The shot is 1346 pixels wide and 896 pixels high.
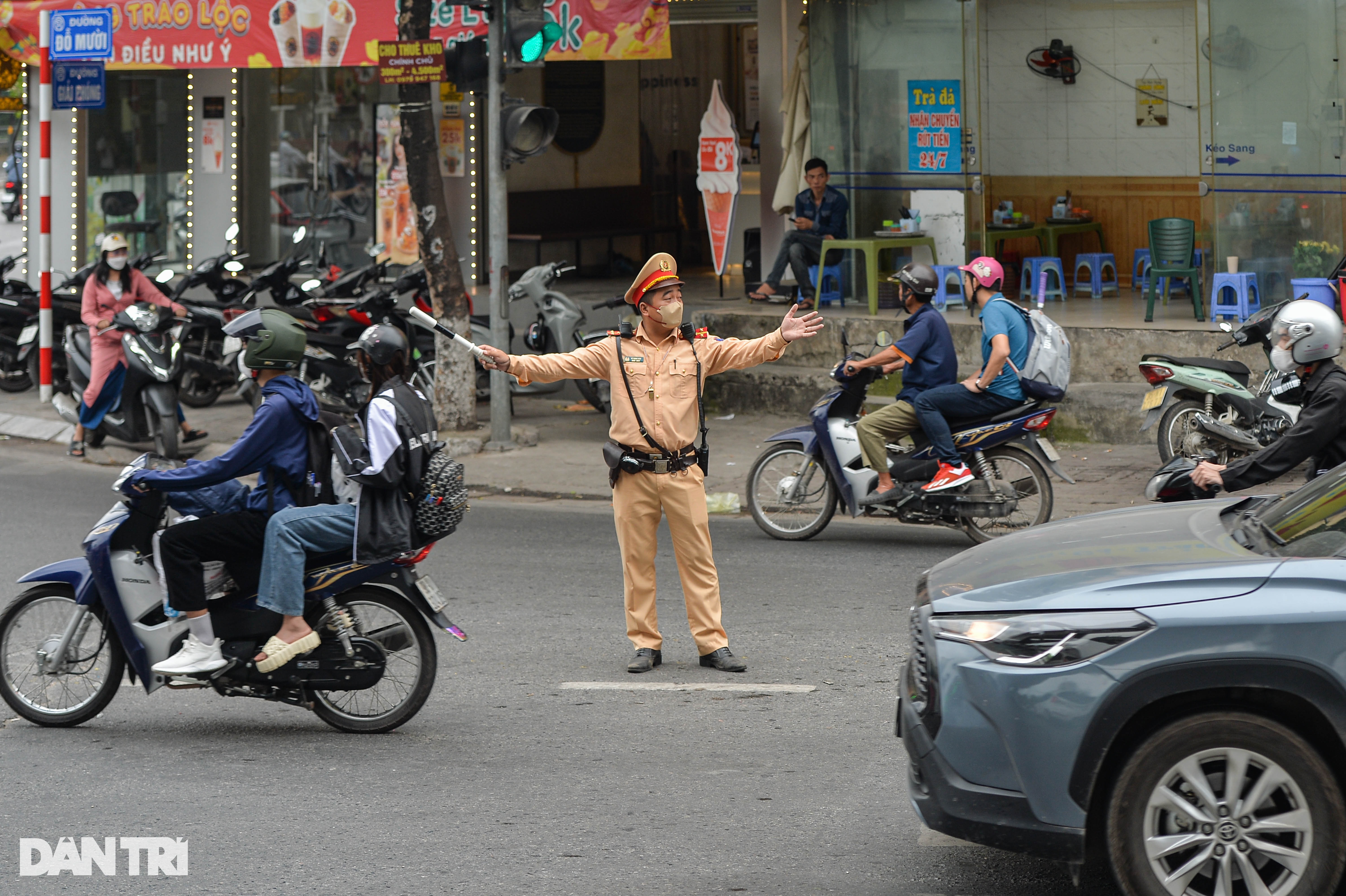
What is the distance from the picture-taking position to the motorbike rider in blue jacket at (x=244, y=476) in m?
5.98

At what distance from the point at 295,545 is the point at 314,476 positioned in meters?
0.35

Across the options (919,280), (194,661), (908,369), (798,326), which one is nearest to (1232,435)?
(908,369)

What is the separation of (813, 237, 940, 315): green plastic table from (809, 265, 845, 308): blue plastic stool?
0.28 metres

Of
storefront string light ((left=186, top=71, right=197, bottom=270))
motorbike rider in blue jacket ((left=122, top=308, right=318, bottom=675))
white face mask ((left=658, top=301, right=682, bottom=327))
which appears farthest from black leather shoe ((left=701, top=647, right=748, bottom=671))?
storefront string light ((left=186, top=71, right=197, bottom=270))

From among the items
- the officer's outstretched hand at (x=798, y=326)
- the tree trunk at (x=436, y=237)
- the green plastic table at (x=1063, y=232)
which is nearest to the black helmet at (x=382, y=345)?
the officer's outstretched hand at (x=798, y=326)

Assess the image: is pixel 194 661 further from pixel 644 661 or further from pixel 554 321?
pixel 554 321

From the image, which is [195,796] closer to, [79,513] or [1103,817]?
[1103,817]

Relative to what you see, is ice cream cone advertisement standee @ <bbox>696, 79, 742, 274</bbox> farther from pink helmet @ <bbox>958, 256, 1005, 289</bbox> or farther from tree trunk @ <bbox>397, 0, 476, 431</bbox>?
pink helmet @ <bbox>958, 256, 1005, 289</bbox>

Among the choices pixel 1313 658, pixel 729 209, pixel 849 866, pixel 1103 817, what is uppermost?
pixel 729 209

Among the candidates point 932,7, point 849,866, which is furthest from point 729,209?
point 849,866

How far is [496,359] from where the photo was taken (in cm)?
666

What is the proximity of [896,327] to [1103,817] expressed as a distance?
35.1 ft

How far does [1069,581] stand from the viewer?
13.8 feet

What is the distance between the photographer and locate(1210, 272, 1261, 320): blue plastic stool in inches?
533
